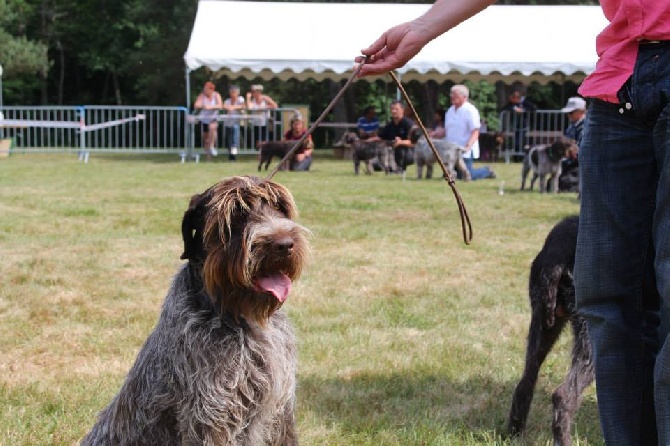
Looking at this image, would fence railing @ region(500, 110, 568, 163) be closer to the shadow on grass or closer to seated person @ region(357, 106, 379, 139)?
seated person @ region(357, 106, 379, 139)

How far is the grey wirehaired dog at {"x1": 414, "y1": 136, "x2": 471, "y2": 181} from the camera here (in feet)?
56.0

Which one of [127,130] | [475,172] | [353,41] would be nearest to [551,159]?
[475,172]

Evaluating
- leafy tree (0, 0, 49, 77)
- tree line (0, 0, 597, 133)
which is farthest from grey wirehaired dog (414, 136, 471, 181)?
leafy tree (0, 0, 49, 77)

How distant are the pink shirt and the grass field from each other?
2.03 metres

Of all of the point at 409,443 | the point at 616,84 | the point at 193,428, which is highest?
the point at 616,84

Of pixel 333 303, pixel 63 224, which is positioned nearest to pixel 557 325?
pixel 333 303

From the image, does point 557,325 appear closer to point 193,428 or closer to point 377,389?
point 377,389

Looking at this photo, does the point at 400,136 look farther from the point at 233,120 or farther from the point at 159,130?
the point at 159,130

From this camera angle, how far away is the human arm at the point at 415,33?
8.34ft

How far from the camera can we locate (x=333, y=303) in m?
6.25

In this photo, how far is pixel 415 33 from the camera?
8.75ft

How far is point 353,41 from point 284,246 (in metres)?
20.0

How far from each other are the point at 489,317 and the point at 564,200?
26.9ft

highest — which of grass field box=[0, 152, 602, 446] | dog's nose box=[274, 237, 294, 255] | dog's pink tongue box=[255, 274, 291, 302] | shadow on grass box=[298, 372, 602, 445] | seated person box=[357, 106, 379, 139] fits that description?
seated person box=[357, 106, 379, 139]
